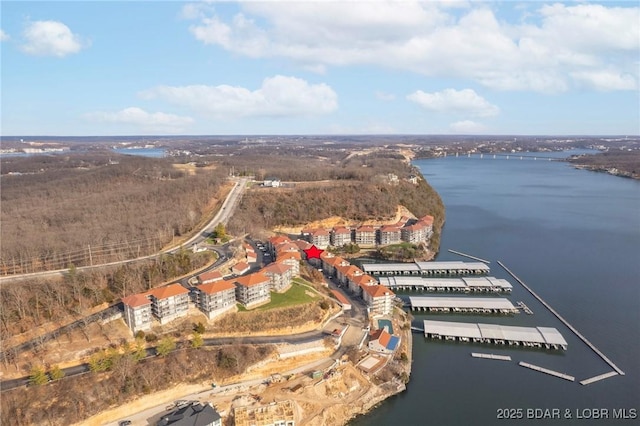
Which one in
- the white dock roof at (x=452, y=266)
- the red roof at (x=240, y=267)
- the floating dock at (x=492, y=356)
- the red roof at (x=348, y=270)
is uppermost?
the red roof at (x=240, y=267)

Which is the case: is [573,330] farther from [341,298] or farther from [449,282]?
[341,298]

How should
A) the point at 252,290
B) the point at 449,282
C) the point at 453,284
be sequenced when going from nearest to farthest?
the point at 252,290
the point at 453,284
the point at 449,282

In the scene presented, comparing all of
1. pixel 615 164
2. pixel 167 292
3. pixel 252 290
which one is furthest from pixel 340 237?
pixel 615 164

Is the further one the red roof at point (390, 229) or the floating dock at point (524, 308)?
the red roof at point (390, 229)

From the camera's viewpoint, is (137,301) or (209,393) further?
(137,301)

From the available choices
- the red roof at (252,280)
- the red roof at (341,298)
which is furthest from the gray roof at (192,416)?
the red roof at (341,298)

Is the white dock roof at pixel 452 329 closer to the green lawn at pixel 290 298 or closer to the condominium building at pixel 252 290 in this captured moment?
the green lawn at pixel 290 298
